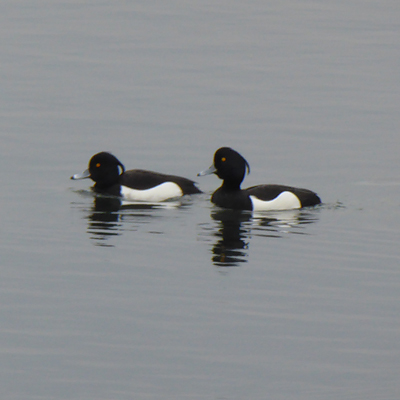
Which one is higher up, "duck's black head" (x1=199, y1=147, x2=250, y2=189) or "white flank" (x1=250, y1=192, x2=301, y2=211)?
"duck's black head" (x1=199, y1=147, x2=250, y2=189)

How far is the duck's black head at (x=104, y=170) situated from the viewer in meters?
17.0

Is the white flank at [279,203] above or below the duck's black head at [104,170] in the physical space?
below

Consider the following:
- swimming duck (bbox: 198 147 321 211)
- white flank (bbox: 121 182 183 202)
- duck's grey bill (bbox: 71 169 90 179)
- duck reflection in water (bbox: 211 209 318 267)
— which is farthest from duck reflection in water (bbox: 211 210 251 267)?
duck's grey bill (bbox: 71 169 90 179)

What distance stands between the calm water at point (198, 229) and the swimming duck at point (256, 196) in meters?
0.27

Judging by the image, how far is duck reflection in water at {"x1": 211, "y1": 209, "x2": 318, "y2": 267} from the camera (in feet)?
40.6

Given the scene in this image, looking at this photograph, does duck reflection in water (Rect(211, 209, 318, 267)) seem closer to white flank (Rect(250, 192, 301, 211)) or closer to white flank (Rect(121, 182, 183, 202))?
white flank (Rect(250, 192, 301, 211))

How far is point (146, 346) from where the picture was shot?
8.92 m

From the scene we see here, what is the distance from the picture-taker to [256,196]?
618 inches

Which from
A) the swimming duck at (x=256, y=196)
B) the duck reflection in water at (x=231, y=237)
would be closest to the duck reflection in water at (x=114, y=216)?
the swimming duck at (x=256, y=196)

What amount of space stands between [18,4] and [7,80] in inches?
708

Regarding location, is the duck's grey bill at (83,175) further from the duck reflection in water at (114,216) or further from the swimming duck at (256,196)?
the swimming duck at (256,196)

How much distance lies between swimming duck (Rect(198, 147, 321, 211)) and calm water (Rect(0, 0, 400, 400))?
10.7 inches

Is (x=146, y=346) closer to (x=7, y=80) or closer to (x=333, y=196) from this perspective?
(x=333, y=196)

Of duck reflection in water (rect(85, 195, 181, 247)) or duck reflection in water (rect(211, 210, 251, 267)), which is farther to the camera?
duck reflection in water (rect(85, 195, 181, 247))
